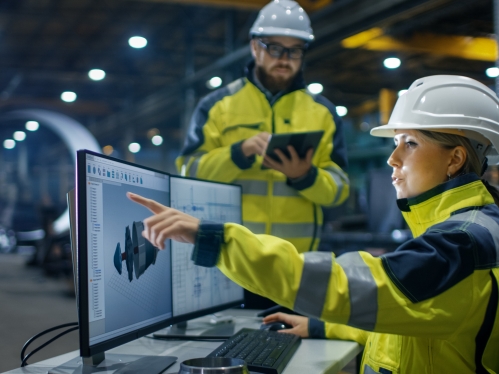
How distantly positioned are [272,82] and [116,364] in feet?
4.90

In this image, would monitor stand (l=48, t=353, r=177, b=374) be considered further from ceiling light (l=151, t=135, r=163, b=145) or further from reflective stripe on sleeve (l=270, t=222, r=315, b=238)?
ceiling light (l=151, t=135, r=163, b=145)

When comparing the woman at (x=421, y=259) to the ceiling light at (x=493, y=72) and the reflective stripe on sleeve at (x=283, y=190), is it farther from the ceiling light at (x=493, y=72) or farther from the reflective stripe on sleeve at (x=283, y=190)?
the ceiling light at (x=493, y=72)

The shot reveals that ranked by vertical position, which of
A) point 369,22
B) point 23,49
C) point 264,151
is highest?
point 23,49

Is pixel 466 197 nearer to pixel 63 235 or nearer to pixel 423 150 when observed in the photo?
pixel 423 150

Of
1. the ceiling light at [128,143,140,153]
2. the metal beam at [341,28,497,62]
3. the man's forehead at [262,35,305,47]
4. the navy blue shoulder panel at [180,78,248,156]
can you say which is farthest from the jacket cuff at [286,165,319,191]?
the ceiling light at [128,143,140,153]

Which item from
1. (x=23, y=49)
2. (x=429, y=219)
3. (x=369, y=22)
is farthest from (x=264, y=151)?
(x=23, y=49)

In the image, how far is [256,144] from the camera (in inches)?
82.2

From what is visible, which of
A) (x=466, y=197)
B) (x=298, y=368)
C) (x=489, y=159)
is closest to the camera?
(x=466, y=197)

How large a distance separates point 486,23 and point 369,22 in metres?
1.36

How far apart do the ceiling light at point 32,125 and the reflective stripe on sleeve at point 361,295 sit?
1052cm

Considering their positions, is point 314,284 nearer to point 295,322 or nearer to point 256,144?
point 295,322

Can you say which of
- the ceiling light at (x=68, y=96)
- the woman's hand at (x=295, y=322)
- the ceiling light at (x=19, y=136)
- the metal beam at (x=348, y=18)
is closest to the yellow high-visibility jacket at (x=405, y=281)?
the woman's hand at (x=295, y=322)

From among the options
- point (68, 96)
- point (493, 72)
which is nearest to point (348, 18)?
point (493, 72)

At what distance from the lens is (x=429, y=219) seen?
3.78 feet
